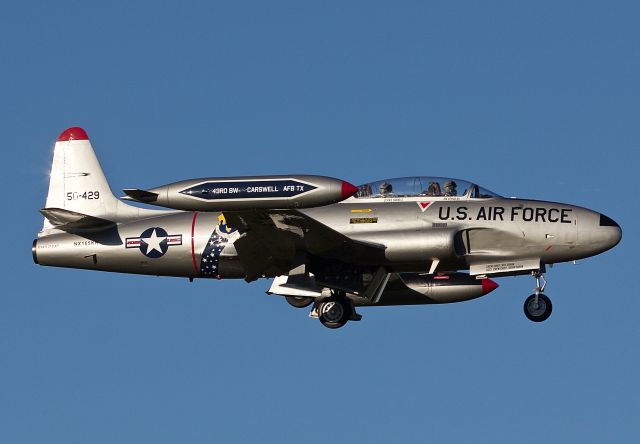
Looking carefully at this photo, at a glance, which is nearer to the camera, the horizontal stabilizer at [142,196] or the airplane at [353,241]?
the horizontal stabilizer at [142,196]

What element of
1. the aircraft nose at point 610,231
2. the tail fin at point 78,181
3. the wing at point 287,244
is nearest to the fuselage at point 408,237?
the aircraft nose at point 610,231

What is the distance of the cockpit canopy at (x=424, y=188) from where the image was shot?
32188 mm

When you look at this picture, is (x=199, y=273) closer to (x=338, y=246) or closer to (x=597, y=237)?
(x=338, y=246)

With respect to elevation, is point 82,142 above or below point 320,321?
above

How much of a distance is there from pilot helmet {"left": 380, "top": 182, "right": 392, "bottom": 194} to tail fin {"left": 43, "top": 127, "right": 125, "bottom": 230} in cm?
616

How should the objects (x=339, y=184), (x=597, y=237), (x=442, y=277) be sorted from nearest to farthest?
(x=339, y=184) < (x=597, y=237) < (x=442, y=277)

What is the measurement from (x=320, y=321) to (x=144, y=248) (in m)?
4.32

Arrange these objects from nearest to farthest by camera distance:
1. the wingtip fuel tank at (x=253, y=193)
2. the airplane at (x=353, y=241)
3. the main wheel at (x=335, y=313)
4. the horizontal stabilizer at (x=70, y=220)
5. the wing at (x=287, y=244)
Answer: the wingtip fuel tank at (x=253, y=193), the wing at (x=287, y=244), the airplane at (x=353, y=241), the horizontal stabilizer at (x=70, y=220), the main wheel at (x=335, y=313)

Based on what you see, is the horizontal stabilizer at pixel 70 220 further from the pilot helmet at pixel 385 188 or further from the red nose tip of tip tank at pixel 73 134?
the pilot helmet at pixel 385 188

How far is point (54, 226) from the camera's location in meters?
33.0

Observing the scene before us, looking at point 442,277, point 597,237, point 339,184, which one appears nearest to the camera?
point 339,184

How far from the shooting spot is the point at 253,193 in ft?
87.1

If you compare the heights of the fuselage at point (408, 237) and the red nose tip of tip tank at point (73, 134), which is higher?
the red nose tip of tip tank at point (73, 134)

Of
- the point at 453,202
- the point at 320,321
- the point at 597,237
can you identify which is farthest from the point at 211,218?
the point at 597,237
